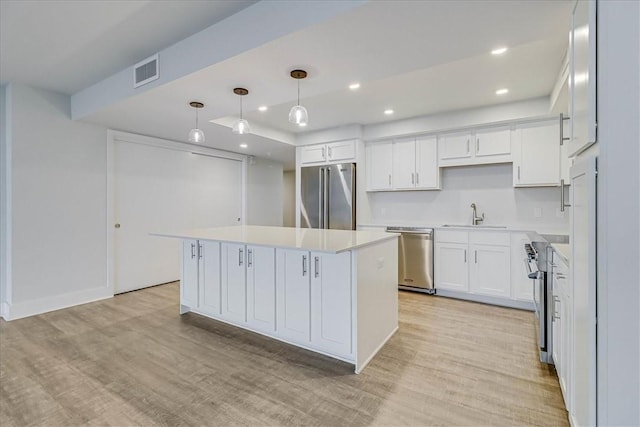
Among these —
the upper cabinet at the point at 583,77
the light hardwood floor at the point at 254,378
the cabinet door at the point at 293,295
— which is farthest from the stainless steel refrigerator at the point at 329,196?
the upper cabinet at the point at 583,77

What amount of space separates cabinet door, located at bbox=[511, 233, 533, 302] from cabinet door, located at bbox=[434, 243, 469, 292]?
1.62ft

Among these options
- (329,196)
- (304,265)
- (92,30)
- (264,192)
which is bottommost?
(304,265)

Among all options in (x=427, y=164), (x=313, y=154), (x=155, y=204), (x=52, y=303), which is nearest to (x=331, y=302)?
(x=427, y=164)

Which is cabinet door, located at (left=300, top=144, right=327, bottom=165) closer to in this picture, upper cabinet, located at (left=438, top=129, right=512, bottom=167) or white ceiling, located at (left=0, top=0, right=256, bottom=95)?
upper cabinet, located at (left=438, top=129, right=512, bottom=167)

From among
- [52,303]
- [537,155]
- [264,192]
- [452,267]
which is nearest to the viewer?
[52,303]

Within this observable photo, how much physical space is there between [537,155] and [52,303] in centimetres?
586

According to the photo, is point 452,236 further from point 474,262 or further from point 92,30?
point 92,30

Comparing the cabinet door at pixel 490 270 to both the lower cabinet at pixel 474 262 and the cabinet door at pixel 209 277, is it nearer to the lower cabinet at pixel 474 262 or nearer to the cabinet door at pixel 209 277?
the lower cabinet at pixel 474 262

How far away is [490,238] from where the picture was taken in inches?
143

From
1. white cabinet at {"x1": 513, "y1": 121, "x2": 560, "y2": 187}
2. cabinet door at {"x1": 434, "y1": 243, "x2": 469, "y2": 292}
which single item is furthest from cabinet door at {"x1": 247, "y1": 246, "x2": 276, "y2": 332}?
white cabinet at {"x1": 513, "y1": 121, "x2": 560, "y2": 187}

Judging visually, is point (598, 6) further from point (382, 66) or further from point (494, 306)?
point (494, 306)

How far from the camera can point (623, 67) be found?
0.97 meters

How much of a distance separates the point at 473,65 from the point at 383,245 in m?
1.76

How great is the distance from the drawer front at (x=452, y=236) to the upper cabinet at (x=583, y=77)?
96.6 inches
